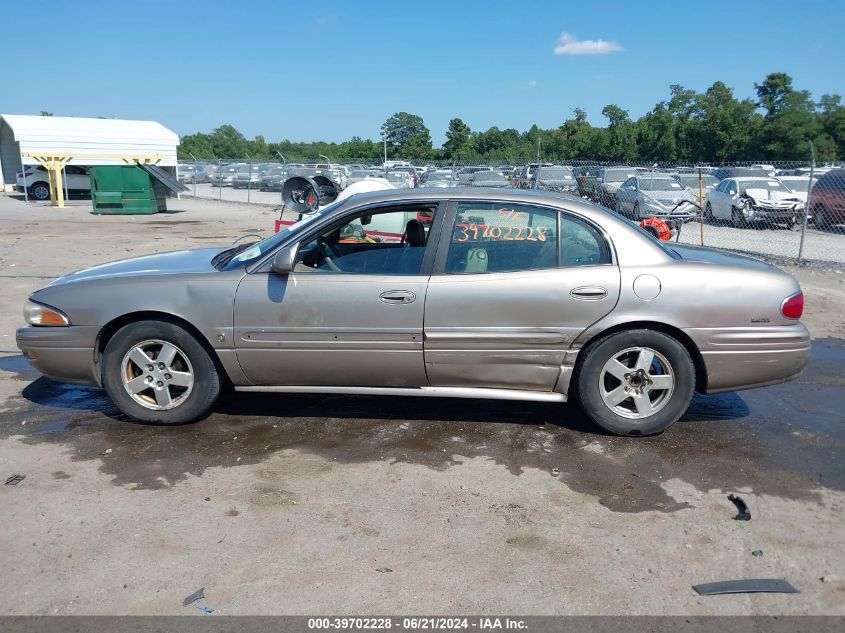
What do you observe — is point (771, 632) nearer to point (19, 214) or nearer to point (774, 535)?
point (774, 535)

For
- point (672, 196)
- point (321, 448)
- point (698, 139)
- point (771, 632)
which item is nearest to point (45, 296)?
point (321, 448)

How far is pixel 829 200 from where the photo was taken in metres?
17.0

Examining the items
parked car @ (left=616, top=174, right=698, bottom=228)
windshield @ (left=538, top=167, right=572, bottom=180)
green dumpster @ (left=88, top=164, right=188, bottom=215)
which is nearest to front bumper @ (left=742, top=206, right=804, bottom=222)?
parked car @ (left=616, top=174, right=698, bottom=228)

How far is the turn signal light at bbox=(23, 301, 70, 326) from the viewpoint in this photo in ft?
15.3

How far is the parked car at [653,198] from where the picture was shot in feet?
55.2

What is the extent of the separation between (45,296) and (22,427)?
34.7 inches

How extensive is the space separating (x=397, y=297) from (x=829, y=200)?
16.2m

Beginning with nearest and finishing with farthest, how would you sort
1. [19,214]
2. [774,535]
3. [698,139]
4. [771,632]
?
1. [771,632]
2. [774,535]
3. [19,214]
4. [698,139]

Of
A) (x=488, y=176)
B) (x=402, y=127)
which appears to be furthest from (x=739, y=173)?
A: (x=402, y=127)

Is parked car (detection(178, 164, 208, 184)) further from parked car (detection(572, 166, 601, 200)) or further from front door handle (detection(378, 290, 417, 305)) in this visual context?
front door handle (detection(378, 290, 417, 305))

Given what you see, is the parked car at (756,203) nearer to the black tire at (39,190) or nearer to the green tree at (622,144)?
the black tire at (39,190)

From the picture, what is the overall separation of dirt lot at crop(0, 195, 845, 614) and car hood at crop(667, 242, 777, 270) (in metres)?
1.09

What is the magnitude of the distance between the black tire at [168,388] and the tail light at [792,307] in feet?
11.9

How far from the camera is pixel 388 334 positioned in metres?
4.43
